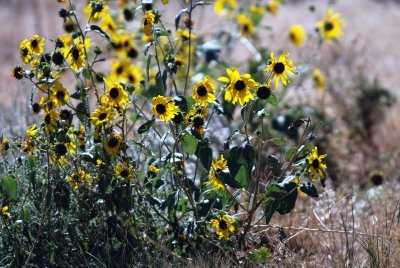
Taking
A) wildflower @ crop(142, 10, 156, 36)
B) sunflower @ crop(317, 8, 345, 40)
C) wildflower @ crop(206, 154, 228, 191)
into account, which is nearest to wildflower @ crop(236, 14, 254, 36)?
sunflower @ crop(317, 8, 345, 40)

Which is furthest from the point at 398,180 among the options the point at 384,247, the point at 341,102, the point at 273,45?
the point at 273,45

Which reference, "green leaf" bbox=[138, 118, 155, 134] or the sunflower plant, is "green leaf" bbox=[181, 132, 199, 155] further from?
"green leaf" bbox=[138, 118, 155, 134]

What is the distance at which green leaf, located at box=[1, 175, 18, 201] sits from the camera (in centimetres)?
255

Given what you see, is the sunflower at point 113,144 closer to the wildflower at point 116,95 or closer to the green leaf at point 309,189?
the wildflower at point 116,95

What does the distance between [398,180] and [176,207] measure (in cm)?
200

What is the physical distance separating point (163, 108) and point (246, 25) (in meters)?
2.83

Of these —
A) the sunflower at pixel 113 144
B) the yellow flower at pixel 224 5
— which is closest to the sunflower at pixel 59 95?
the sunflower at pixel 113 144

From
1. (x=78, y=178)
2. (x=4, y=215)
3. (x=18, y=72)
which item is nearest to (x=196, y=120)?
(x=78, y=178)

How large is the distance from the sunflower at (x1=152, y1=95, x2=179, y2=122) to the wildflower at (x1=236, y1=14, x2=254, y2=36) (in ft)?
9.13

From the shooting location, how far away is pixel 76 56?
2615 millimetres

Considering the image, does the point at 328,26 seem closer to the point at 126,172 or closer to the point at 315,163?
the point at 315,163

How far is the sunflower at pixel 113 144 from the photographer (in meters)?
2.48

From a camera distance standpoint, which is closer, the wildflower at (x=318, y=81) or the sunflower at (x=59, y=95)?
the sunflower at (x=59, y=95)

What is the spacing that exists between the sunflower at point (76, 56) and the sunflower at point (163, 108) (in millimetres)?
344
